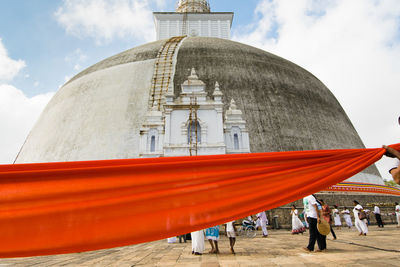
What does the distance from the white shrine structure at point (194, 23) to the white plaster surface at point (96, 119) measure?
12.4 m

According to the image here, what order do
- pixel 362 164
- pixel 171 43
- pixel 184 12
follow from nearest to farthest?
pixel 362 164 < pixel 171 43 < pixel 184 12

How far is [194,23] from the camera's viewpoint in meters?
32.4

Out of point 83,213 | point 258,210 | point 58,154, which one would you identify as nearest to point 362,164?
point 258,210

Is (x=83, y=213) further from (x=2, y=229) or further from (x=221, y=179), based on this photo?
(x=221, y=179)

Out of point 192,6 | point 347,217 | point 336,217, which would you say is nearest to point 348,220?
point 347,217

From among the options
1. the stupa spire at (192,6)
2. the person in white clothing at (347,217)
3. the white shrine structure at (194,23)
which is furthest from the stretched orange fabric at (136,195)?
the stupa spire at (192,6)

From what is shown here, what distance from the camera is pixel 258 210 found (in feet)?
8.10

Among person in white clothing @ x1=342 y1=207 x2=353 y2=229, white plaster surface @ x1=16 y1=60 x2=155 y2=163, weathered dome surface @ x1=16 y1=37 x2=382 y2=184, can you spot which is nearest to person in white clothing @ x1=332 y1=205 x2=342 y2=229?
person in white clothing @ x1=342 y1=207 x2=353 y2=229

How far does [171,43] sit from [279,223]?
1840 cm

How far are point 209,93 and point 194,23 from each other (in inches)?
697

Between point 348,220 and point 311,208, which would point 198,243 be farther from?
point 348,220

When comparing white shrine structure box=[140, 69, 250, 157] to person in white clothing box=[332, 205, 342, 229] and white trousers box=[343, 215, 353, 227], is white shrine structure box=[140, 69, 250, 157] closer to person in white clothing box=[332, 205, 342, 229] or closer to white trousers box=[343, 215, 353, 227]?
person in white clothing box=[332, 205, 342, 229]

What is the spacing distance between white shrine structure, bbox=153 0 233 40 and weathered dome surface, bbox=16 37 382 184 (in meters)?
9.05

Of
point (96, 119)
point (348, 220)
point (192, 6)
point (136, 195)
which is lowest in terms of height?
point (136, 195)
